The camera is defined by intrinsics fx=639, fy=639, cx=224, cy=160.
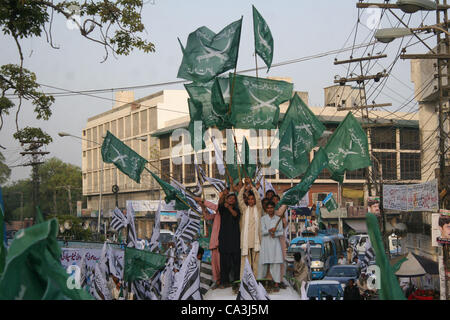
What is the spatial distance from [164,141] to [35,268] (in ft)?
201

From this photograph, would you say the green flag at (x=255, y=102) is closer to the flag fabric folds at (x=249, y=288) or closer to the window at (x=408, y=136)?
the flag fabric folds at (x=249, y=288)

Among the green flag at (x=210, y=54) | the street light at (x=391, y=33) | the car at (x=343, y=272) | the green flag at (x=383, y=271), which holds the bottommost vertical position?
the car at (x=343, y=272)

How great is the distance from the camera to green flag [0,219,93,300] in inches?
131

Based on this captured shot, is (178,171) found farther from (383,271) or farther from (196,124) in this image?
(383,271)

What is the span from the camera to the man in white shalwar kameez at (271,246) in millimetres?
9805

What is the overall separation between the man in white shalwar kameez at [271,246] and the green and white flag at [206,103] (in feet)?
5.37

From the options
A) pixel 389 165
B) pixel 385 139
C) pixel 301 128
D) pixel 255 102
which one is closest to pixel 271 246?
pixel 255 102

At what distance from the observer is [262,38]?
37.7ft

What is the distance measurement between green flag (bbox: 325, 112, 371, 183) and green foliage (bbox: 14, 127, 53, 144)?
5779 millimetres

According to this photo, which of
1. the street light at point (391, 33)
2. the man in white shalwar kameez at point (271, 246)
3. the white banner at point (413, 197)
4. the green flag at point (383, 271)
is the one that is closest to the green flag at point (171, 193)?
the man in white shalwar kameez at point (271, 246)

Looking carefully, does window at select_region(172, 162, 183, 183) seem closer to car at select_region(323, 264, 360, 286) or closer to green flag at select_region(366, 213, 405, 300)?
car at select_region(323, 264, 360, 286)

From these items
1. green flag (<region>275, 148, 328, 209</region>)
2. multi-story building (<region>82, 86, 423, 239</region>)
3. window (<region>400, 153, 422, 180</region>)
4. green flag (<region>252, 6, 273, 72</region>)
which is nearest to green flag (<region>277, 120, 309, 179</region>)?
green flag (<region>275, 148, 328, 209</region>)
